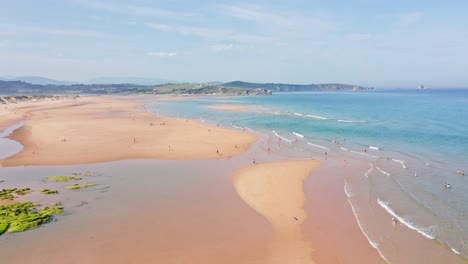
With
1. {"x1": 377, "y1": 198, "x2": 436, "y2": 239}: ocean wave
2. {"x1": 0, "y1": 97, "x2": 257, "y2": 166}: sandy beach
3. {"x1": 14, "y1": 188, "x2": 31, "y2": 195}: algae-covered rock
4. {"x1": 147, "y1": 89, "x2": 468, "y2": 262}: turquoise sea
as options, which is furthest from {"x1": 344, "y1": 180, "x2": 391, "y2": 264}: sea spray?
{"x1": 14, "y1": 188, "x2": 31, "y2": 195}: algae-covered rock

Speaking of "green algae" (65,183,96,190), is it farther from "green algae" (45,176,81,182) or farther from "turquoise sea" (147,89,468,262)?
"turquoise sea" (147,89,468,262)

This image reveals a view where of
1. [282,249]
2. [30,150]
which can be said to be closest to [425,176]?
[282,249]

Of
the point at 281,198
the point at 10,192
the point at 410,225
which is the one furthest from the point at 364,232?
the point at 10,192

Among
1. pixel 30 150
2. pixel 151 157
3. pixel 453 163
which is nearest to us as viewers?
pixel 453 163

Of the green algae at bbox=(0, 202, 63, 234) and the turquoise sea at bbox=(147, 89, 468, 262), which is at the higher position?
the green algae at bbox=(0, 202, 63, 234)

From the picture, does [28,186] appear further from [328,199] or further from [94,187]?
[328,199]

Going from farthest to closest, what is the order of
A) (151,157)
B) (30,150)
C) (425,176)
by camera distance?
1. (30,150)
2. (151,157)
3. (425,176)

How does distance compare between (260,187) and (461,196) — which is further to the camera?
(260,187)

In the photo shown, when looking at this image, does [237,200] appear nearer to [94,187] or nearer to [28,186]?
[94,187]
